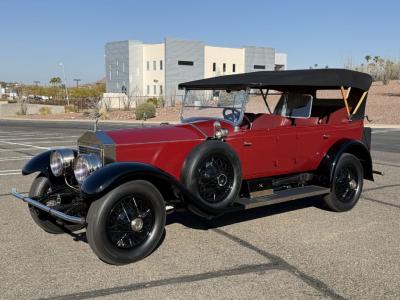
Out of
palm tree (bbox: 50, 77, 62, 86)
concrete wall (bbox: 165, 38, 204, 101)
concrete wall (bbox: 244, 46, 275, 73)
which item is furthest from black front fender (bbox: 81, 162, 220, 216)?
palm tree (bbox: 50, 77, 62, 86)

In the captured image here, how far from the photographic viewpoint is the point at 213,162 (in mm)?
5039

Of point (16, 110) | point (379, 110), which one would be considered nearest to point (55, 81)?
point (16, 110)

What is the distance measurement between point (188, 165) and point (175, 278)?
1.31 m

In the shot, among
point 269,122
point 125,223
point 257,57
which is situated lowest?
point 125,223

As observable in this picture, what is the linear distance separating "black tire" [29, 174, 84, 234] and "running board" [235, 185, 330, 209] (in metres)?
1.89

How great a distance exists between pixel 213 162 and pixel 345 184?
7.40ft

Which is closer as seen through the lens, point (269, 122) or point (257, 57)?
point (269, 122)

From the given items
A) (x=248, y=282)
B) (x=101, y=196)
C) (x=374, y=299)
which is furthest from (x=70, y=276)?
(x=374, y=299)

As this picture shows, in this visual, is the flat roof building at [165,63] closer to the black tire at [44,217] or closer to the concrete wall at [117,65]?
the concrete wall at [117,65]

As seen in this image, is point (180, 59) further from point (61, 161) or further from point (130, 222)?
point (130, 222)

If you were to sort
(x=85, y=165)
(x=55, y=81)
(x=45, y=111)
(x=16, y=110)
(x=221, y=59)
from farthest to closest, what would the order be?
(x=55, y=81), (x=221, y=59), (x=16, y=110), (x=45, y=111), (x=85, y=165)

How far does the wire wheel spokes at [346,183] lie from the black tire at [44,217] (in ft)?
10.8

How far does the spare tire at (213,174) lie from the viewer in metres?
4.89

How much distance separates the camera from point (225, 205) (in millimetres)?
5035
